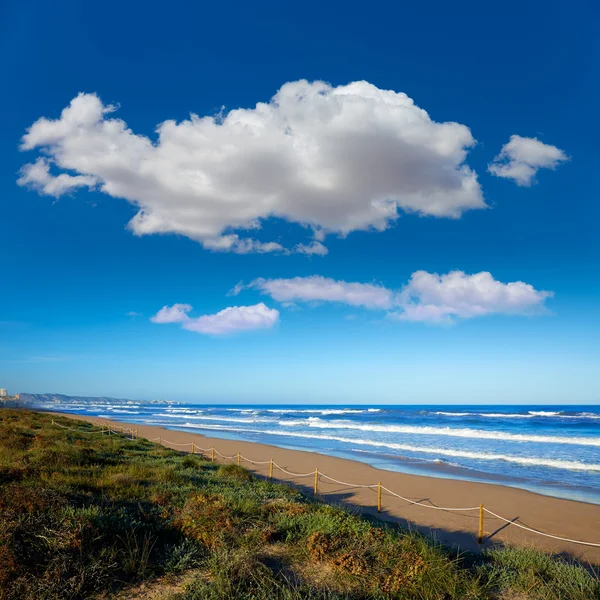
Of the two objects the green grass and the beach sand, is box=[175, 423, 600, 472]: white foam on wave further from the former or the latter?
the green grass

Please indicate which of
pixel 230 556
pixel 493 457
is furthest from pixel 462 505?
pixel 493 457

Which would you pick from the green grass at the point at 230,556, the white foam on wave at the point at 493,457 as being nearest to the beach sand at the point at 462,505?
the green grass at the point at 230,556

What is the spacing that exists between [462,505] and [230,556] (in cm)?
1038

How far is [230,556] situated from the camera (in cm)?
579

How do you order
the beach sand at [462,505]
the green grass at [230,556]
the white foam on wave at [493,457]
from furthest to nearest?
the white foam on wave at [493,457]
the beach sand at [462,505]
the green grass at [230,556]

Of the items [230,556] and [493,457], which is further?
[493,457]

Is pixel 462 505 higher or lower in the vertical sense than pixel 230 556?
lower

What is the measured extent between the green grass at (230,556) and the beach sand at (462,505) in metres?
2.93

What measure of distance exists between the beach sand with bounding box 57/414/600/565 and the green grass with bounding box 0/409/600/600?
2.93m

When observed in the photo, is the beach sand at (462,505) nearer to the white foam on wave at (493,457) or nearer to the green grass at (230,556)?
the green grass at (230,556)

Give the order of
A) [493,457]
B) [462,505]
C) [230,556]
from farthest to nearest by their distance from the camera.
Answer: [493,457] → [462,505] → [230,556]

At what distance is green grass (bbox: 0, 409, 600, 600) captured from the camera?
196 inches

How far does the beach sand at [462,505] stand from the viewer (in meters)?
10.3

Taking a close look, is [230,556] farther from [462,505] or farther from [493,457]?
[493,457]
